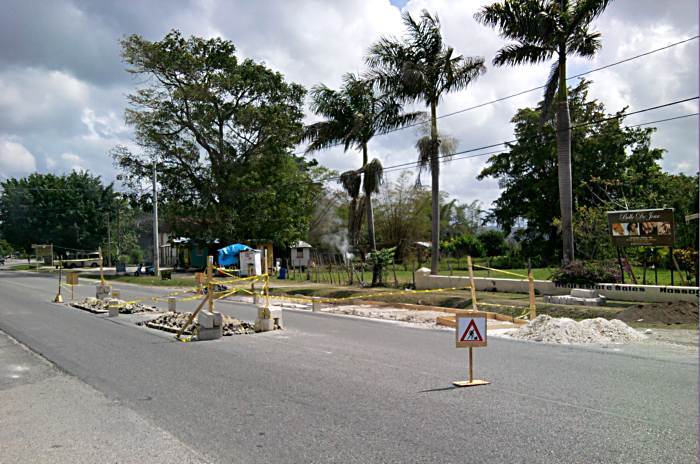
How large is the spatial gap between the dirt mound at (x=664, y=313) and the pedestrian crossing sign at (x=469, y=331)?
797 centimetres

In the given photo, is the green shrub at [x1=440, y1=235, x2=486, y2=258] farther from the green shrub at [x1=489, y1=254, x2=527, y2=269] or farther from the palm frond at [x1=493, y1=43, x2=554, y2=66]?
the palm frond at [x1=493, y1=43, x2=554, y2=66]

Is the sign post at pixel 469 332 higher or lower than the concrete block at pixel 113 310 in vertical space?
higher

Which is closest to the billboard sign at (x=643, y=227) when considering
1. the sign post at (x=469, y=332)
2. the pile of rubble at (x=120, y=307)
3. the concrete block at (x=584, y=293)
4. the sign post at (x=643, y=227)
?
the sign post at (x=643, y=227)

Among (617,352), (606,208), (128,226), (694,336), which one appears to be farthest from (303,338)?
(128,226)

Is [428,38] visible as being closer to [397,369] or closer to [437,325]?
[437,325]

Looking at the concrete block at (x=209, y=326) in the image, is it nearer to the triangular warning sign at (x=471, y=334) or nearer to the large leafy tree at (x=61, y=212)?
the triangular warning sign at (x=471, y=334)

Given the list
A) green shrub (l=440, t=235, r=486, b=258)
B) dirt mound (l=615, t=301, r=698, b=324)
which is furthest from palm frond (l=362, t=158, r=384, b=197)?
green shrub (l=440, t=235, r=486, b=258)

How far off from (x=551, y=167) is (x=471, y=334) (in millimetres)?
40956

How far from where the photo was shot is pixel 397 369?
9.41 metres

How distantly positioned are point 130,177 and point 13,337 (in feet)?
112

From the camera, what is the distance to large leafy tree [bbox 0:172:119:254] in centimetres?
7088

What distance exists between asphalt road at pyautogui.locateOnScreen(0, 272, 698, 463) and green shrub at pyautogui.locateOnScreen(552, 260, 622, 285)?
8090mm

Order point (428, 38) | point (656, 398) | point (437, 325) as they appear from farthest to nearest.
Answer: point (428, 38) → point (437, 325) → point (656, 398)

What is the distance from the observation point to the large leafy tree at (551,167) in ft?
141
